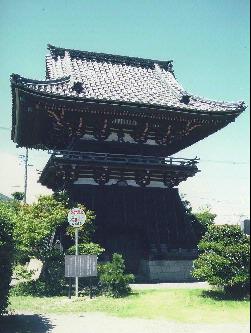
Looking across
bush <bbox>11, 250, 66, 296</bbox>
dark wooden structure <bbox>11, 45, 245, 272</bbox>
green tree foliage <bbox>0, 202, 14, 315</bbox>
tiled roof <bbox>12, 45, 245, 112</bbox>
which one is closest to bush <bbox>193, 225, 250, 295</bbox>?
dark wooden structure <bbox>11, 45, 245, 272</bbox>

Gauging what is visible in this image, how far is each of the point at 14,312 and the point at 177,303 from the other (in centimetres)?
492

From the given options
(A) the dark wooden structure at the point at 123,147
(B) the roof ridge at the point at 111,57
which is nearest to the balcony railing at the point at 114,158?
(A) the dark wooden structure at the point at 123,147

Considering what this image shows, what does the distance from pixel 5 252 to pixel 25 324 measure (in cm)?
198

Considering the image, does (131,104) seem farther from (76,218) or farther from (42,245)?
(42,245)

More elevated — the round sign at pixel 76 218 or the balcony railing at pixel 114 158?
the balcony railing at pixel 114 158

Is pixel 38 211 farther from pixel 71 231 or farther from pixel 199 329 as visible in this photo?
pixel 199 329

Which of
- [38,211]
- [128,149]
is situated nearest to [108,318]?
[38,211]

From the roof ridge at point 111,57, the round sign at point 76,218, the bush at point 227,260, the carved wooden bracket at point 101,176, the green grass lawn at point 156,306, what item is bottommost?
the green grass lawn at point 156,306

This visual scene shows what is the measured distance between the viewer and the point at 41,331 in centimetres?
781

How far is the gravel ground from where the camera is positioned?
7.77 m

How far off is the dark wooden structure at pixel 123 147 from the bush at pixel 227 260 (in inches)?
198

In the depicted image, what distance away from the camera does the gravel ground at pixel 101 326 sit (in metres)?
7.77

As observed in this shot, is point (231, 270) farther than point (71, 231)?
No

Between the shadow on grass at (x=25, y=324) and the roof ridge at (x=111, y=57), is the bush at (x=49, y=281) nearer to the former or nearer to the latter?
the shadow on grass at (x=25, y=324)
